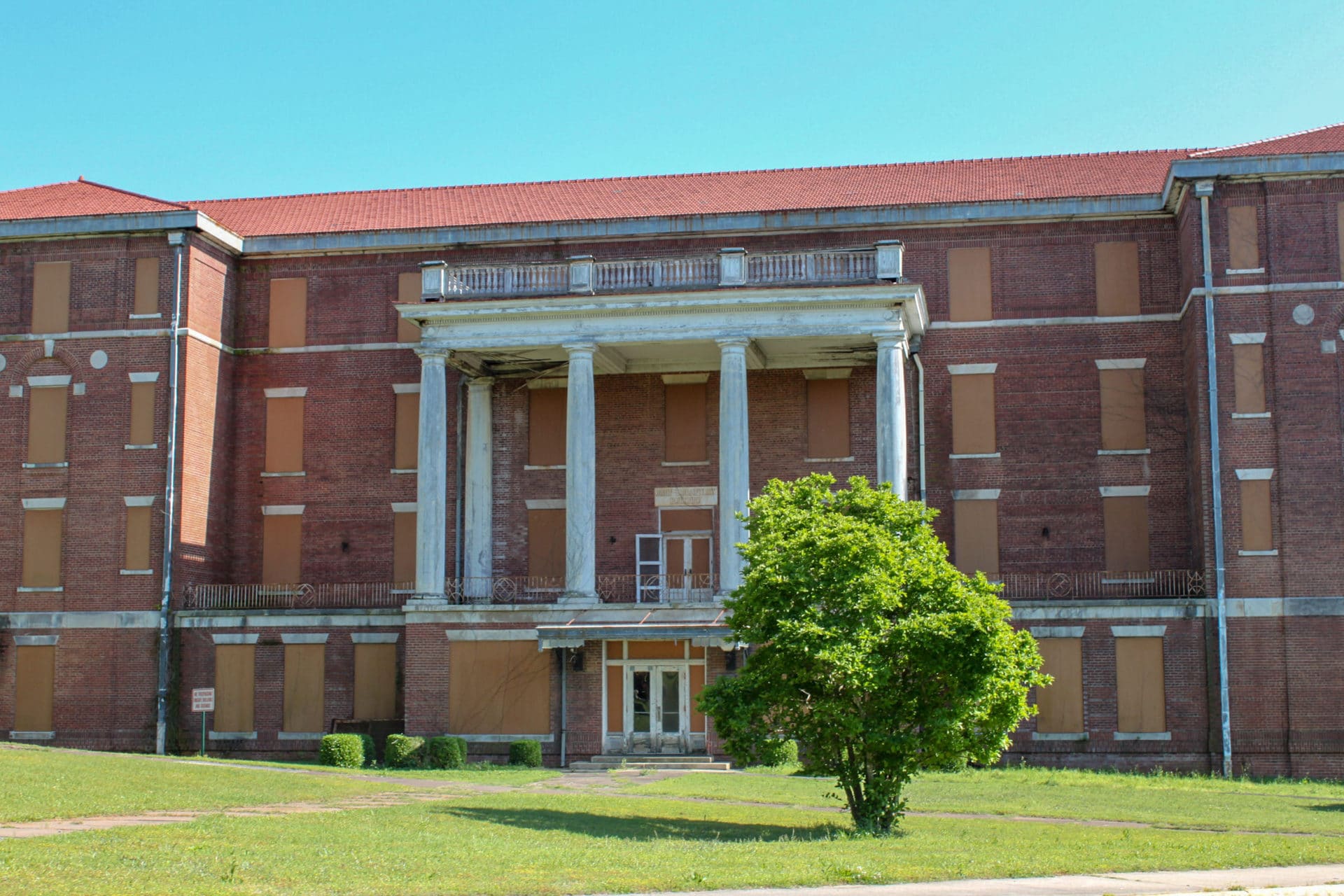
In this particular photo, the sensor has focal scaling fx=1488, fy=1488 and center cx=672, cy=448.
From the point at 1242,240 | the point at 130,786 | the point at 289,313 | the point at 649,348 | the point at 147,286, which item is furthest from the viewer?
the point at 289,313

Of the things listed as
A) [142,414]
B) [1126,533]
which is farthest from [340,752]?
[1126,533]

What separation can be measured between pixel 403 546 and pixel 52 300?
11.0m

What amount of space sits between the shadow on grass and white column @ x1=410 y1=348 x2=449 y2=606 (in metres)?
12.6

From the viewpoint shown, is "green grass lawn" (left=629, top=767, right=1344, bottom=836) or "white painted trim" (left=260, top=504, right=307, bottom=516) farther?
"white painted trim" (left=260, top=504, right=307, bottom=516)

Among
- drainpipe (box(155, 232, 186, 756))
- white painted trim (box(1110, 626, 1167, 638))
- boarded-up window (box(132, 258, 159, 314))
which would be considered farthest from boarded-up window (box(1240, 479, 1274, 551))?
boarded-up window (box(132, 258, 159, 314))

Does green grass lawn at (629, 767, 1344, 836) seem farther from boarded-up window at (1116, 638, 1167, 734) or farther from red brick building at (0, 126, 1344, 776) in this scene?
red brick building at (0, 126, 1344, 776)

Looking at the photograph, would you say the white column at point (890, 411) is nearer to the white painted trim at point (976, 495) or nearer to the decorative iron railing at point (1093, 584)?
the white painted trim at point (976, 495)

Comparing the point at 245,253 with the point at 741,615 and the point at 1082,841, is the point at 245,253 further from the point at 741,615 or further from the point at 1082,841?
the point at 1082,841

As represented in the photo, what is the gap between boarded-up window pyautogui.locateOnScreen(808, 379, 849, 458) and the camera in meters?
37.6

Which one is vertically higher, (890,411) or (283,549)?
(890,411)

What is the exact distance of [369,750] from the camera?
3450 cm

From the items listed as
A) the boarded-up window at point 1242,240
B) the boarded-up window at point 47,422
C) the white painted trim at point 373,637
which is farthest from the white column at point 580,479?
the boarded-up window at point 1242,240

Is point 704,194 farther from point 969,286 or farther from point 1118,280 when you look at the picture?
point 1118,280

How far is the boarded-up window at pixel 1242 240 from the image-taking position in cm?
3394
